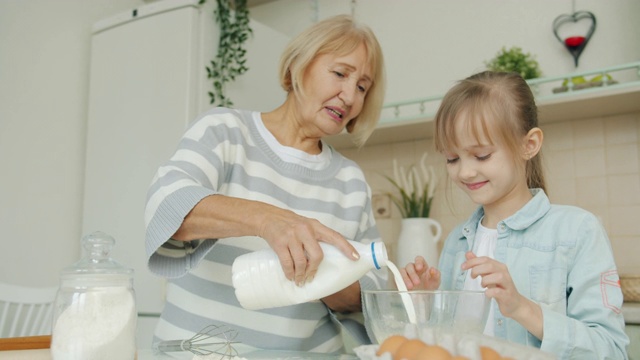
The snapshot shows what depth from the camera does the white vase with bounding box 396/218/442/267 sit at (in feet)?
6.66

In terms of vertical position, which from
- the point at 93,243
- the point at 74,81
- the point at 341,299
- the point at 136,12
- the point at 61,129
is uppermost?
the point at 136,12

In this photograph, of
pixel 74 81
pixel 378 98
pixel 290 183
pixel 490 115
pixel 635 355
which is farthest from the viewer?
pixel 74 81

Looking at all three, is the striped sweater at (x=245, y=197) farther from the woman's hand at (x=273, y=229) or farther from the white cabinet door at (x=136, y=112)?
the white cabinet door at (x=136, y=112)

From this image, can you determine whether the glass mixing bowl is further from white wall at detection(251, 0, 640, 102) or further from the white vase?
white wall at detection(251, 0, 640, 102)

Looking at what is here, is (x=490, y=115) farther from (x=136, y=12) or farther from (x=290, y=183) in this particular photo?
(x=136, y=12)

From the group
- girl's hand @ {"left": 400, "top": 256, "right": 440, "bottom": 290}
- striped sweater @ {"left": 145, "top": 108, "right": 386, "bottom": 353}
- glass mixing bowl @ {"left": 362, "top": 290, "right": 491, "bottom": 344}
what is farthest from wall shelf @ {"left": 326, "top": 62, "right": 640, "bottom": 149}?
glass mixing bowl @ {"left": 362, "top": 290, "right": 491, "bottom": 344}

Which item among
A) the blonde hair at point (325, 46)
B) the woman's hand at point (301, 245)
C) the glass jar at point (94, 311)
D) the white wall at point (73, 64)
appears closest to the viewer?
the glass jar at point (94, 311)

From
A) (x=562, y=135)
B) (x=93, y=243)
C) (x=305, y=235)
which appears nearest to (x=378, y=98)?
(x=305, y=235)

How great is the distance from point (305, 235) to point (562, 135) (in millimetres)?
1540

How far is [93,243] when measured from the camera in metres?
0.65

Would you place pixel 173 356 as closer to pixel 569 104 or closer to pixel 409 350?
pixel 409 350

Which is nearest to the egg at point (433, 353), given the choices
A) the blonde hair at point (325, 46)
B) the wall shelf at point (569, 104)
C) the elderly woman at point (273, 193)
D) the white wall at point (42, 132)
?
the elderly woman at point (273, 193)

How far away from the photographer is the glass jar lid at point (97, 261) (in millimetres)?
634

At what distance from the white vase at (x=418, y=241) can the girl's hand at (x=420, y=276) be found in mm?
1031
